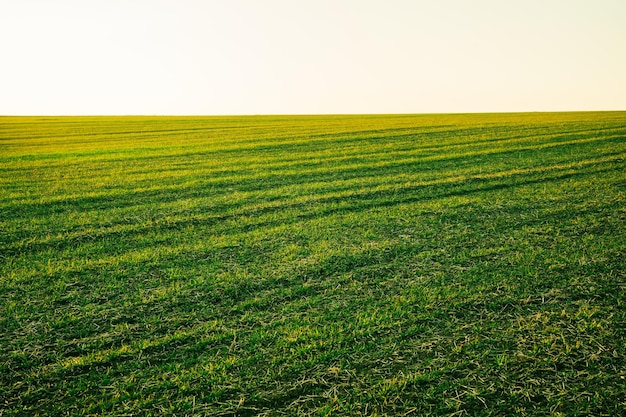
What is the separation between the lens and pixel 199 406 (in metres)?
3.30

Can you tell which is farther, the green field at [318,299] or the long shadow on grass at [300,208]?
the long shadow on grass at [300,208]

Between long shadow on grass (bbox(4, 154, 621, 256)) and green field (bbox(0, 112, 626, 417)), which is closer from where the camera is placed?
green field (bbox(0, 112, 626, 417))

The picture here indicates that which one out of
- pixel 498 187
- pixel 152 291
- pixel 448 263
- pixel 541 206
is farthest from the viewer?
pixel 498 187

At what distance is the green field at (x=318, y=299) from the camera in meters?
3.44

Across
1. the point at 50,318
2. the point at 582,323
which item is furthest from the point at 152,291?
the point at 582,323

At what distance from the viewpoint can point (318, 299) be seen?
4961 millimetres

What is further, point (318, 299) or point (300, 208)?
point (300, 208)

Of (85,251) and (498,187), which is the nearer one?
(85,251)

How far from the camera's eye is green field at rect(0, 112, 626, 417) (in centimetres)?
344

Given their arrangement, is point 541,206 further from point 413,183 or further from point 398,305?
point 398,305

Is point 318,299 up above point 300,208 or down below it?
below

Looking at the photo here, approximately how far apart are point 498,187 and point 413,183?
6.52ft

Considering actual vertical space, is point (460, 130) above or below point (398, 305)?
above

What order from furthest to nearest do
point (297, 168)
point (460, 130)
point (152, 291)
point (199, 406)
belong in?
point (460, 130) < point (297, 168) < point (152, 291) < point (199, 406)
